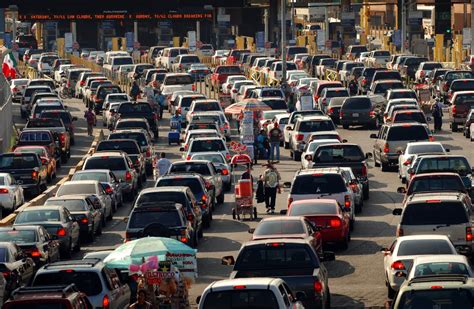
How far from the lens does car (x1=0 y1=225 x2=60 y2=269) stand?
1314 inches

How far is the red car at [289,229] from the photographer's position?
31980 millimetres

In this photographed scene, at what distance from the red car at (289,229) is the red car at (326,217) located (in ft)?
8.43

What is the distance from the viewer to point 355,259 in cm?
3531

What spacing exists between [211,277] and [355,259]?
11.4 ft

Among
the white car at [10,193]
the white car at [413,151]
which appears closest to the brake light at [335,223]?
the white car at [413,151]

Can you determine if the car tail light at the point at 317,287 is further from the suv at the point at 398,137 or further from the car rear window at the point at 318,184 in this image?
the suv at the point at 398,137

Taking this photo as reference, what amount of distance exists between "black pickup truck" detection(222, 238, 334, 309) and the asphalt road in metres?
1.81

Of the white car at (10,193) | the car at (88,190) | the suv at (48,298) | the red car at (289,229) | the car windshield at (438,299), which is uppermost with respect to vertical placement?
the car windshield at (438,299)

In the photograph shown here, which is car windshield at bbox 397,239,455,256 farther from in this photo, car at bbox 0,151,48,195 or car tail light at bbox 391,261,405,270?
car at bbox 0,151,48,195

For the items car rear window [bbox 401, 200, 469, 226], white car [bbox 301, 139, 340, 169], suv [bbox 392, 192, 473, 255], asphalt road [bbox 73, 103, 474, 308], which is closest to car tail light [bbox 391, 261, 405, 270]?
asphalt road [bbox 73, 103, 474, 308]


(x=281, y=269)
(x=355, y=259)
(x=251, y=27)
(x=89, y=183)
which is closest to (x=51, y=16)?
(x=251, y=27)

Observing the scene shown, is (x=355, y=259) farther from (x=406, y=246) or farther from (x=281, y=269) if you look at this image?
(x=281, y=269)

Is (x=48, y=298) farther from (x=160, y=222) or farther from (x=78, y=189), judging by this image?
(x=78, y=189)

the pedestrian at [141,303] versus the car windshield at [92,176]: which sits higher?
the pedestrian at [141,303]
